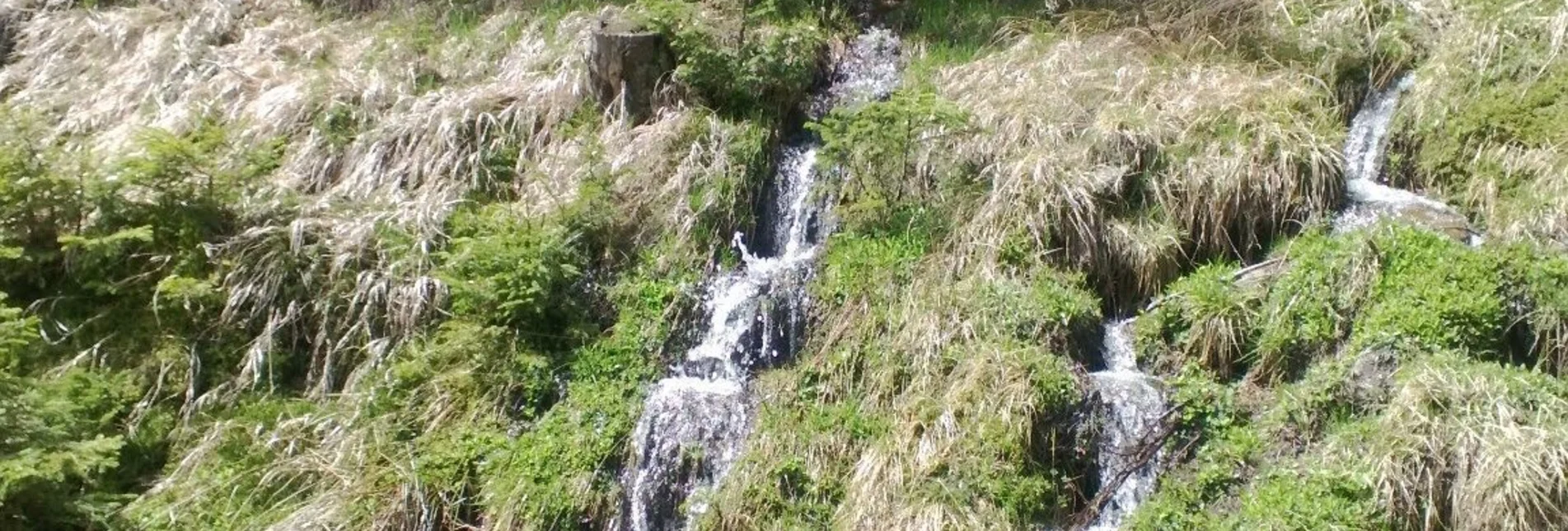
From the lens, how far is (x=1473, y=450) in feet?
13.7

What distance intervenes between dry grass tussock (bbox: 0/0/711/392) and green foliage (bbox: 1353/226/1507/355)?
3727 millimetres

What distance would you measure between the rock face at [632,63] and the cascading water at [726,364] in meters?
1.02

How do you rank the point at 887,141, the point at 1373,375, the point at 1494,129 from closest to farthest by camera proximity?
the point at 1373,375
the point at 1494,129
the point at 887,141

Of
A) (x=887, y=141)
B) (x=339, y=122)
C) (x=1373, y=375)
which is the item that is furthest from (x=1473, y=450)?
(x=339, y=122)

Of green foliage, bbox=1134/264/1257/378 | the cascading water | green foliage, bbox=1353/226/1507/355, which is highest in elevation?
green foliage, bbox=1353/226/1507/355

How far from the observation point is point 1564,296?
185 inches

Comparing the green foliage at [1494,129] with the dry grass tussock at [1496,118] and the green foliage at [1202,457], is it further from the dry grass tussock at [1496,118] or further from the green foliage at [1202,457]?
the green foliage at [1202,457]

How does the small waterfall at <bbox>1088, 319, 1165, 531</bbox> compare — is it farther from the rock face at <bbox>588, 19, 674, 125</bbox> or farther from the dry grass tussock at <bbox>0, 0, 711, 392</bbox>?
the rock face at <bbox>588, 19, 674, 125</bbox>

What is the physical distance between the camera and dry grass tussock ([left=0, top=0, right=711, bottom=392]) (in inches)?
247

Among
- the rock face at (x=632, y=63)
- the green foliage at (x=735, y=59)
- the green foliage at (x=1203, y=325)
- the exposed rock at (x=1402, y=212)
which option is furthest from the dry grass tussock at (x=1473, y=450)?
the rock face at (x=632, y=63)

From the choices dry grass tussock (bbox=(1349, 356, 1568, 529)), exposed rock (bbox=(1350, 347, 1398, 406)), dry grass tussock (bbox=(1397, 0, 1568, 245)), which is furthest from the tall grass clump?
dry grass tussock (bbox=(1397, 0, 1568, 245))

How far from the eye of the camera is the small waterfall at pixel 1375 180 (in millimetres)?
5566

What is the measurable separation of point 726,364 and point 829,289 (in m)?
0.70

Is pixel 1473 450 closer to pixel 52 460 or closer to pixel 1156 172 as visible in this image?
pixel 1156 172
